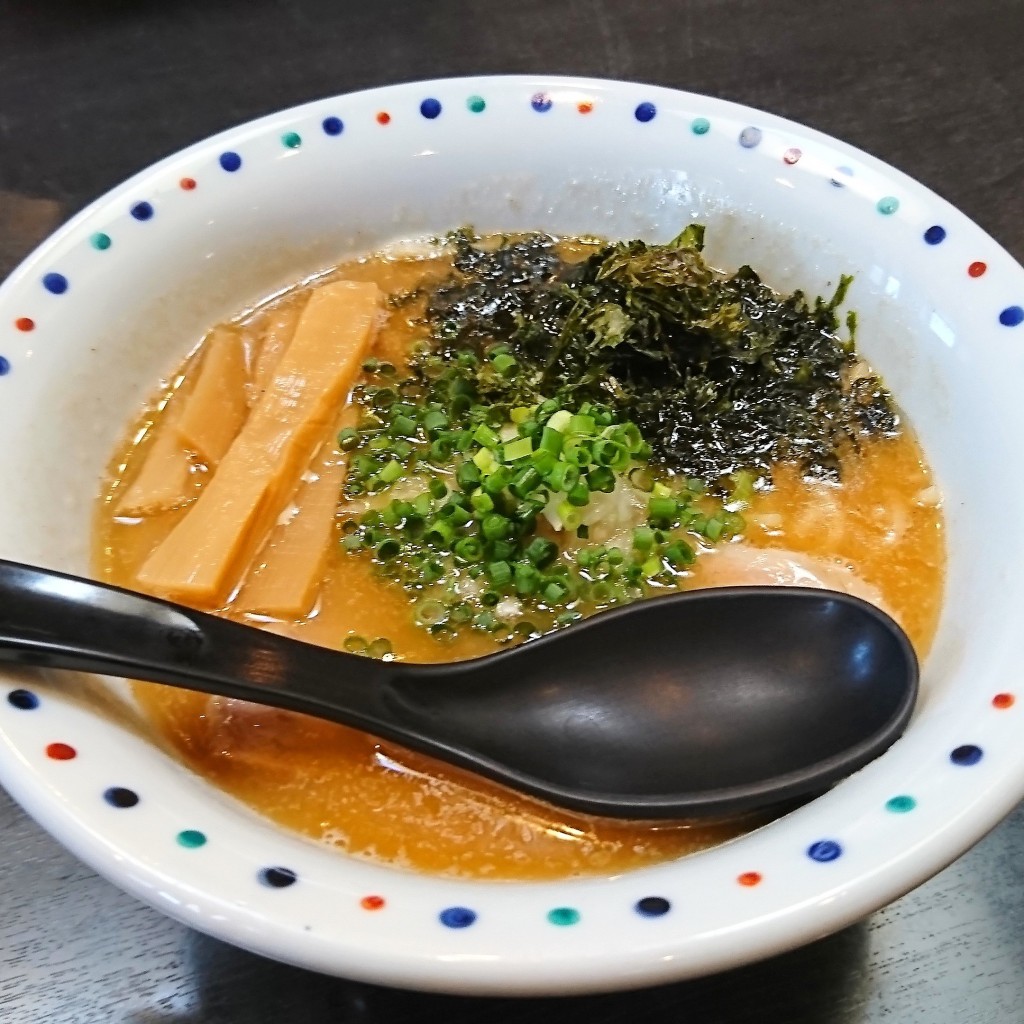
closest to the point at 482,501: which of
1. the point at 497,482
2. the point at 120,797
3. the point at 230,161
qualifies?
the point at 497,482

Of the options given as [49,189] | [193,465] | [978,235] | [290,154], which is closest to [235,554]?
[193,465]

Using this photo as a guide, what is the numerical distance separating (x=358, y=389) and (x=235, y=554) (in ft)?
1.21

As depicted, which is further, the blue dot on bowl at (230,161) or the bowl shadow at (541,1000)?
the blue dot on bowl at (230,161)

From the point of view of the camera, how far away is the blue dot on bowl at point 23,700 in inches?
33.5

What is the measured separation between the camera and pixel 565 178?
156 centimetres

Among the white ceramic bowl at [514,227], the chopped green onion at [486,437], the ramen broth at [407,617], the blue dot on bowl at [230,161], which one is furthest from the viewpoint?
the blue dot on bowl at [230,161]

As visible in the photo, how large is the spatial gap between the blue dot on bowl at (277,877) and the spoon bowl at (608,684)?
0.17m

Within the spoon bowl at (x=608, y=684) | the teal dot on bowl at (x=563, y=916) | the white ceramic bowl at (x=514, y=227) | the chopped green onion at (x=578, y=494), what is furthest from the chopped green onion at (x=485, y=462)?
the teal dot on bowl at (x=563, y=916)

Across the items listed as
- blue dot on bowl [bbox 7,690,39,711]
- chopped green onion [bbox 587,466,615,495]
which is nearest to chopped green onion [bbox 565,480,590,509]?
chopped green onion [bbox 587,466,615,495]

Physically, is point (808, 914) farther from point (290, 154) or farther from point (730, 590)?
point (290, 154)

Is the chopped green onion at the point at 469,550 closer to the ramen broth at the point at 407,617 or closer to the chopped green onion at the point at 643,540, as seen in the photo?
the ramen broth at the point at 407,617

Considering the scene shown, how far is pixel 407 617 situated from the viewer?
1.20 metres

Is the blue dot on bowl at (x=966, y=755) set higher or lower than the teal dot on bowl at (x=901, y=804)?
higher

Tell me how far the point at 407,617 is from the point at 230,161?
765mm
